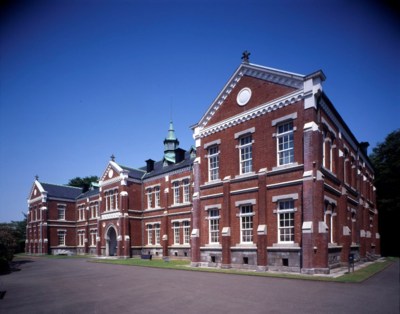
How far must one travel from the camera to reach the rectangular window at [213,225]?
23984mm

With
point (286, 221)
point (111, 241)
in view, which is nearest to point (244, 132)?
point (286, 221)

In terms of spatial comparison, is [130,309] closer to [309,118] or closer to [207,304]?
[207,304]

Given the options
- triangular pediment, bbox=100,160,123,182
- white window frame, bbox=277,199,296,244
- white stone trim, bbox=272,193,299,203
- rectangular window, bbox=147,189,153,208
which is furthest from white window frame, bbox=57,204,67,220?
white window frame, bbox=277,199,296,244

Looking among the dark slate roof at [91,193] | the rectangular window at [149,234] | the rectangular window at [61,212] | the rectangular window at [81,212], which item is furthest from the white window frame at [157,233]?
the rectangular window at [61,212]

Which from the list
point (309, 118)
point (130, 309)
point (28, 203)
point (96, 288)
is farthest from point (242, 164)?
point (28, 203)

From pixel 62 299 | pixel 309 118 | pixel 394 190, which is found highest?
pixel 309 118

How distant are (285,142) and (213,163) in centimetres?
695

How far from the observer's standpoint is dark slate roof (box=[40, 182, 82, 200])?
55688 mm

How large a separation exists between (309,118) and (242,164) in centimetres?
628

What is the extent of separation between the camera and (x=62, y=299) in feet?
39.8

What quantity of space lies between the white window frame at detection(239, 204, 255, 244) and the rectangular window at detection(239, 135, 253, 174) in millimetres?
2737

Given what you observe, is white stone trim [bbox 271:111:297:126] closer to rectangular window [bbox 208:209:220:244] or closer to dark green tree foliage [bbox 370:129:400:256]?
rectangular window [bbox 208:209:220:244]

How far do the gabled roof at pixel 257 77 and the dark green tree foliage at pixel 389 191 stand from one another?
26475 millimetres

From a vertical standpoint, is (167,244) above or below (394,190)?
below
